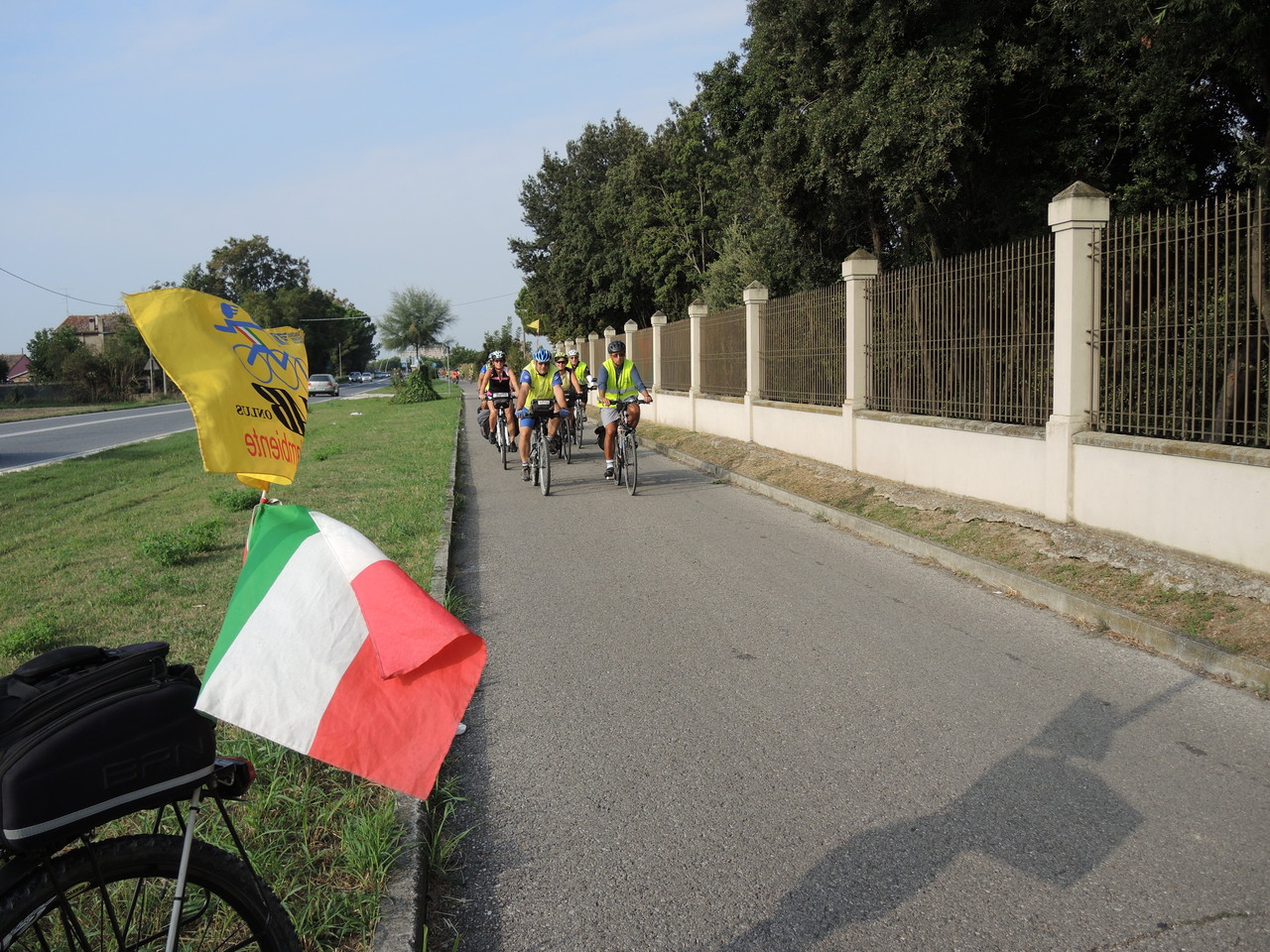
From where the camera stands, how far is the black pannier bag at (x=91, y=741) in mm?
1985

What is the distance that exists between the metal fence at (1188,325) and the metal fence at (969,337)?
92 cm

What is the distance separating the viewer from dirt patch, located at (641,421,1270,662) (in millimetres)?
6250

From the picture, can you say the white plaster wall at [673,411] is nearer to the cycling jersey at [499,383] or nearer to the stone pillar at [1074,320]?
the cycling jersey at [499,383]

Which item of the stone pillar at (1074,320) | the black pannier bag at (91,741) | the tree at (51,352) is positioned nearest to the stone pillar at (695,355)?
the stone pillar at (1074,320)

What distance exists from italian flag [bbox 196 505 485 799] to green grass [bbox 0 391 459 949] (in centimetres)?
120

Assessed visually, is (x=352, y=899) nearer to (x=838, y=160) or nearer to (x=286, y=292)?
(x=838, y=160)

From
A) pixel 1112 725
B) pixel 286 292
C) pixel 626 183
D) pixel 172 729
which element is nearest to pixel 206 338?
pixel 172 729

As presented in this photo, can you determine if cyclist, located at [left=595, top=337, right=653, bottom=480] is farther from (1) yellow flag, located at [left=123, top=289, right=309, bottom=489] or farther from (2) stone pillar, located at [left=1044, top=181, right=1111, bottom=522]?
(1) yellow flag, located at [left=123, top=289, right=309, bottom=489]

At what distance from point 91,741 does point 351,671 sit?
536 millimetres

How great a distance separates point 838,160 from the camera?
690 inches

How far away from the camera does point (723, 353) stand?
20.5 metres

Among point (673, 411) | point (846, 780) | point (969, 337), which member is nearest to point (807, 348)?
point (969, 337)

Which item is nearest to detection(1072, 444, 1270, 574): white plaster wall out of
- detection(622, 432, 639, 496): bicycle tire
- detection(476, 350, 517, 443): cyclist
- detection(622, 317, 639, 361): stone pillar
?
detection(622, 432, 639, 496): bicycle tire

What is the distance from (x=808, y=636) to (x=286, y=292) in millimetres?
103342
